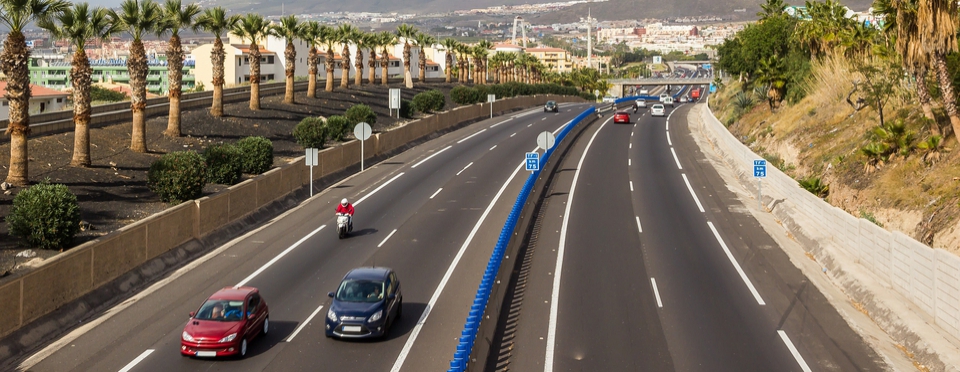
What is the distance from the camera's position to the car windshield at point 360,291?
2006 centimetres

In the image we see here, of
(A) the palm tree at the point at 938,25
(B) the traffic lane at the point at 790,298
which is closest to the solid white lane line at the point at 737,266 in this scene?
(B) the traffic lane at the point at 790,298

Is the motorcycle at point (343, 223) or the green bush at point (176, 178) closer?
the motorcycle at point (343, 223)

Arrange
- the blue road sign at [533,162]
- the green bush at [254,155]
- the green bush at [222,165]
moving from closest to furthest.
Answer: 1. the green bush at [222,165]
2. the blue road sign at [533,162]
3. the green bush at [254,155]

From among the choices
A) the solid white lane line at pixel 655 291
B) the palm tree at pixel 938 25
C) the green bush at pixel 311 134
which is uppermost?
the palm tree at pixel 938 25

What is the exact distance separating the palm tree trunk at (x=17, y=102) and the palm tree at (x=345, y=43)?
5593cm

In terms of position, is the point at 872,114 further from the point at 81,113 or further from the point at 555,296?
the point at 81,113

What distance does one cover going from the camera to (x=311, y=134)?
49.1 metres

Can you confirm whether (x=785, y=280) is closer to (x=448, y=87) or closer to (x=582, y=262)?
(x=582, y=262)

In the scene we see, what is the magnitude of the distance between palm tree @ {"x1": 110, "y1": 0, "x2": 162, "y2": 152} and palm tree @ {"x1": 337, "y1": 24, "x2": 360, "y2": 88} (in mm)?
44362

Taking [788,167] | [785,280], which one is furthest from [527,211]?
[788,167]

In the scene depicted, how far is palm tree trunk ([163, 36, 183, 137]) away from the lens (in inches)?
1884

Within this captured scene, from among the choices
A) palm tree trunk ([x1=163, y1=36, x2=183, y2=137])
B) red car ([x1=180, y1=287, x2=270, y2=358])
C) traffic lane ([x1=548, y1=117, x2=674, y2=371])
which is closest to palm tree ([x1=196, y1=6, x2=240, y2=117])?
palm tree trunk ([x1=163, y1=36, x2=183, y2=137])

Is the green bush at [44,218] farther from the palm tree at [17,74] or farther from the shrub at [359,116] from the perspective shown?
the shrub at [359,116]

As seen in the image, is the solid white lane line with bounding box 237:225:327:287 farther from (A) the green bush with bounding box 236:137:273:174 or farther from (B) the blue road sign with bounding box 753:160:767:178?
(B) the blue road sign with bounding box 753:160:767:178
